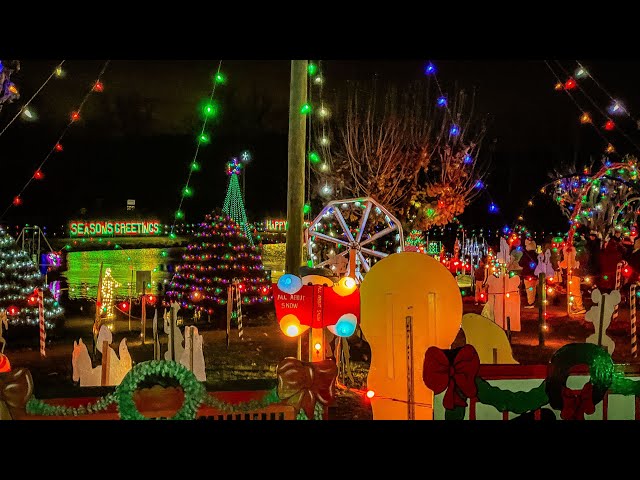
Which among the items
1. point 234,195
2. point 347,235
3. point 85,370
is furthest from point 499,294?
point 234,195

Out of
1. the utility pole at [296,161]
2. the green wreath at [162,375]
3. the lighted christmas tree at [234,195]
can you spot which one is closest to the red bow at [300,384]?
the green wreath at [162,375]

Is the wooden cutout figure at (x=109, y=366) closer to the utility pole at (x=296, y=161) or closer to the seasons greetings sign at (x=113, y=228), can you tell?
the utility pole at (x=296, y=161)

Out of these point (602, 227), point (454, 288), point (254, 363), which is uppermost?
point (602, 227)

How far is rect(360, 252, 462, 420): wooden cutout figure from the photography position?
6363 millimetres

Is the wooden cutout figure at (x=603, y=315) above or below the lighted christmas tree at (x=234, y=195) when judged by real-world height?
below

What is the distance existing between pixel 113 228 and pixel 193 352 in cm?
3569

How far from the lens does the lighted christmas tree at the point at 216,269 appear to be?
15.1 metres

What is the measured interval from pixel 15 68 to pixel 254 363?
18.8ft

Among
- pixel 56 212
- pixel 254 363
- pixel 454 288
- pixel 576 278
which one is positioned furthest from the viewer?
pixel 56 212

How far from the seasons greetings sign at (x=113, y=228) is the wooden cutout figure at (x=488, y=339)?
35.3m

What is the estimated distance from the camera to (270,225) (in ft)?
126

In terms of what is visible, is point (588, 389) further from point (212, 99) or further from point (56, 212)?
point (56, 212)

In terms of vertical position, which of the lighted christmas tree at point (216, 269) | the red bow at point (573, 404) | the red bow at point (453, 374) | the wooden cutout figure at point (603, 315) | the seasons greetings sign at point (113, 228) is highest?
the seasons greetings sign at point (113, 228)

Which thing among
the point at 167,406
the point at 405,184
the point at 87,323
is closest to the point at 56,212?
the point at 405,184
